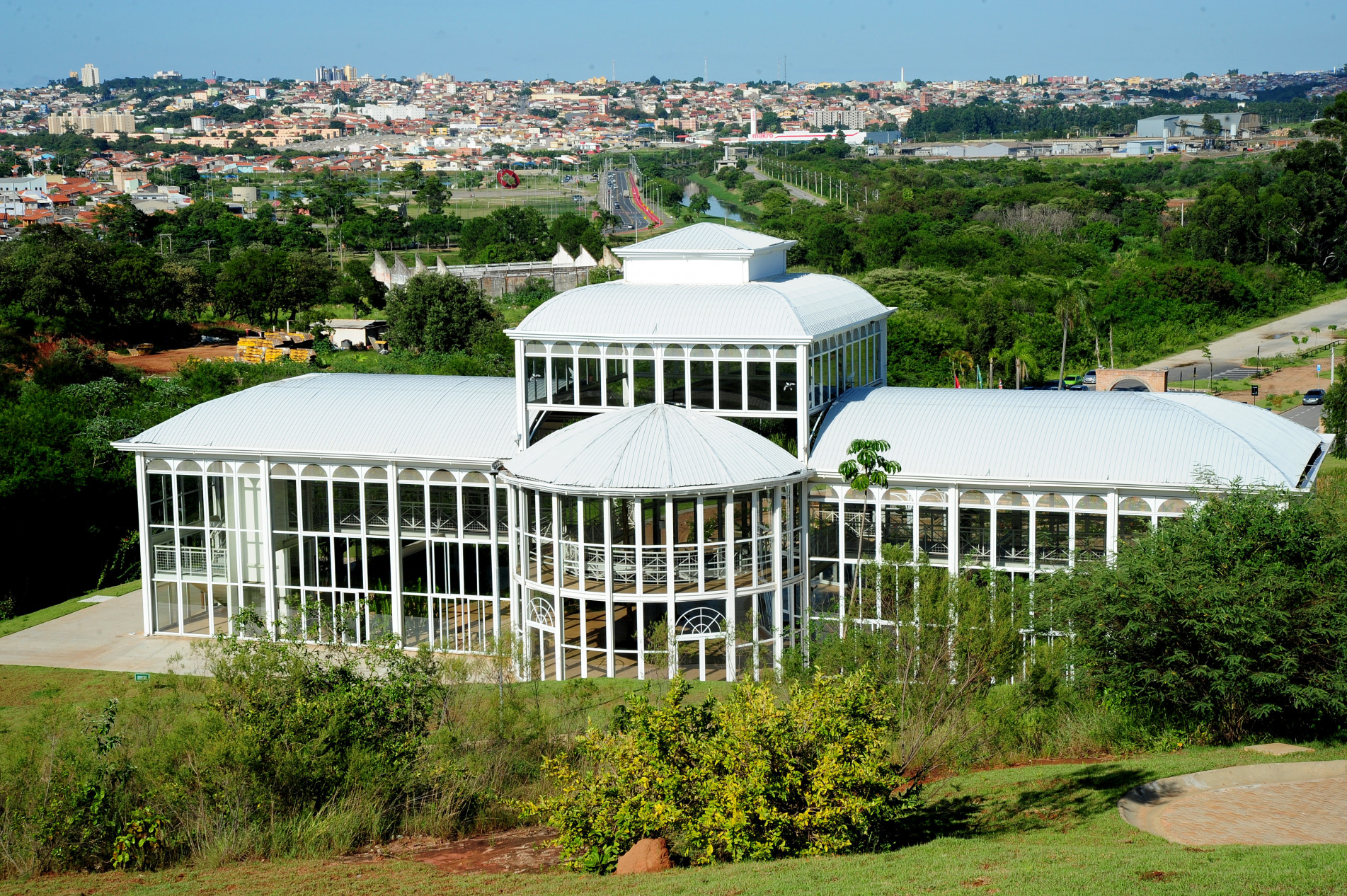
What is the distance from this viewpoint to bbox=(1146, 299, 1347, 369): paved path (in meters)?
82.8

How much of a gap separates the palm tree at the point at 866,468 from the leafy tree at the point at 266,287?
214 feet

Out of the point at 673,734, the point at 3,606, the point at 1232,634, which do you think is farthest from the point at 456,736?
the point at 3,606

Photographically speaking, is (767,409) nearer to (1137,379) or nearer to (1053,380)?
(1137,379)

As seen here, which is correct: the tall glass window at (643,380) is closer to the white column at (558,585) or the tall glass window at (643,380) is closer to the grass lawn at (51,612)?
the white column at (558,585)

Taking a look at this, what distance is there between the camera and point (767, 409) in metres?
34.1

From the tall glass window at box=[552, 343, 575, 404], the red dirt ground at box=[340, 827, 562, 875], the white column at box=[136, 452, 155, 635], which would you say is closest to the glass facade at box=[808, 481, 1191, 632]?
the tall glass window at box=[552, 343, 575, 404]

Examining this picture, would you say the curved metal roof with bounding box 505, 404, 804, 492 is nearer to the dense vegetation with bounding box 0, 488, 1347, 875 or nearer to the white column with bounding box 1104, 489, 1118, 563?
the dense vegetation with bounding box 0, 488, 1347, 875

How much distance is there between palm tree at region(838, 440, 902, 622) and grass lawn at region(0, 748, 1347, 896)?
8748 mm

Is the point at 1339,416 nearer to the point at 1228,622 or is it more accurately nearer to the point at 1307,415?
the point at 1307,415

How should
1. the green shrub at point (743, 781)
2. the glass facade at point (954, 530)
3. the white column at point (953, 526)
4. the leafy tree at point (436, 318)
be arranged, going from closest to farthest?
the green shrub at point (743, 781) → the glass facade at point (954, 530) → the white column at point (953, 526) → the leafy tree at point (436, 318)

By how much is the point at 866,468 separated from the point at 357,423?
13.2 meters

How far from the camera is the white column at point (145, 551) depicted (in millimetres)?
36594

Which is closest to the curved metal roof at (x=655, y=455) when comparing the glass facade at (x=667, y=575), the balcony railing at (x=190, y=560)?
the glass facade at (x=667, y=575)

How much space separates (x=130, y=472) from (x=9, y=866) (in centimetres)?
2493
